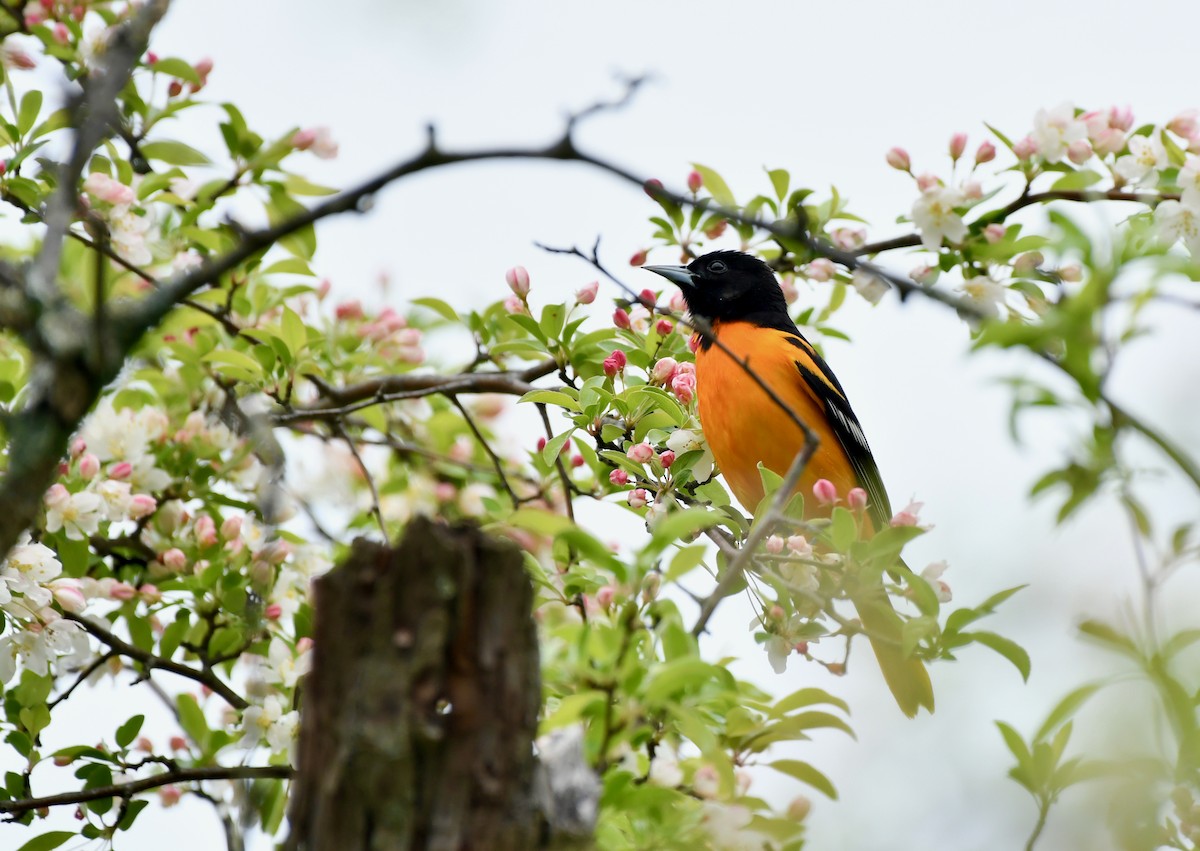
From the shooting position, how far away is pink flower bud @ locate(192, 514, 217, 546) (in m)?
3.77

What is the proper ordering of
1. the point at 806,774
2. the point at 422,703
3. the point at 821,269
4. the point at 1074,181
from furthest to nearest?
the point at 821,269
the point at 1074,181
the point at 806,774
the point at 422,703

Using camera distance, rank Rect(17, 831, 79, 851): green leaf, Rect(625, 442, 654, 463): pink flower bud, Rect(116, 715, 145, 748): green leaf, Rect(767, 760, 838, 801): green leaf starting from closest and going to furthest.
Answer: Rect(767, 760, 838, 801): green leaf
Rect(17, 831, 79, 851): green leaf
Rect(116, 715, 145, 748): green leaf
Rect(625, 442, 654, 463): pink flower bud

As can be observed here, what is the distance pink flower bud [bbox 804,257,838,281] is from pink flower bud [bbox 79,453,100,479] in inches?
85.4

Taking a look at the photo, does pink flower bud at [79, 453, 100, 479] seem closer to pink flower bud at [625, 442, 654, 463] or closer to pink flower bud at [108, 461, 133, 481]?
pink flower bud at [108, 461, 133, 481]

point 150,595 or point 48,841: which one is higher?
point 150,595

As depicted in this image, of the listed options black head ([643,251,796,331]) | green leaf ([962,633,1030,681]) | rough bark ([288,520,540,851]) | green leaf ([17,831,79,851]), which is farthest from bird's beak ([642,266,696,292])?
rough bark ([288,520,540,851])

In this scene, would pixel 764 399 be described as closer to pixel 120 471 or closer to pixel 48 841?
pixel 120 471

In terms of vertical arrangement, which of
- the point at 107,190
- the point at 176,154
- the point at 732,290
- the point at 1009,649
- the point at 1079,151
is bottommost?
the point at 1009,649

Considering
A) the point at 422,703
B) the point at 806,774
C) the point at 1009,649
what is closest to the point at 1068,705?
the point at 1009,649

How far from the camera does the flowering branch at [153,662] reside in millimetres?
3381

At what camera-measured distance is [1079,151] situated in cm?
309

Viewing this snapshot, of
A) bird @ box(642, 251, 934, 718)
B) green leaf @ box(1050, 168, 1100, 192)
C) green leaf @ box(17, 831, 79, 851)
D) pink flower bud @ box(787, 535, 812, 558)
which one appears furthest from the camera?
bird @ box(642, 251, 934, 718)

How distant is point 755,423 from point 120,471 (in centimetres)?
224

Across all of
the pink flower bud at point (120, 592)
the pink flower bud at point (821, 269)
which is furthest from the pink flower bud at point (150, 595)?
the pink flower bud at point (821, 269)
